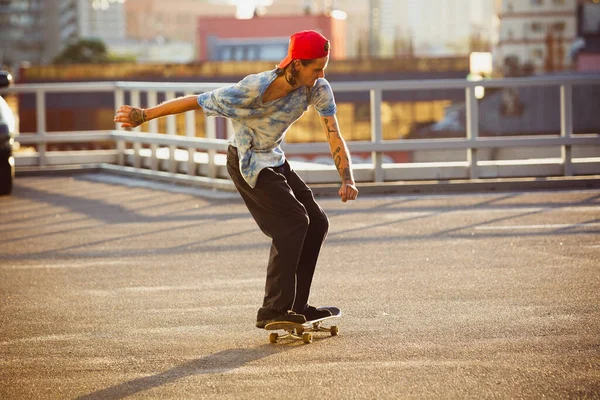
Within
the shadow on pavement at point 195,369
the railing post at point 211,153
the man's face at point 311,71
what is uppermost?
the man's face at point 311,71

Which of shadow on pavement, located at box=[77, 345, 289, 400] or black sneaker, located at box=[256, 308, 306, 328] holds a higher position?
black sneaker, located at box=[256, 308, 306, 328]

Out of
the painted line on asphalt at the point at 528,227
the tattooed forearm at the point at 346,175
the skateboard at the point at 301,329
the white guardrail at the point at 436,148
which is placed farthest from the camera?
the white guardrail at the point at 436,148

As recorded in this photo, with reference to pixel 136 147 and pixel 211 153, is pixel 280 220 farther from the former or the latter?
pixel 136 147

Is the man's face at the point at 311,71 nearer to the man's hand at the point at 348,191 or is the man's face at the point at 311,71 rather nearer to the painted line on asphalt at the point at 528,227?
the man's hand at the point at 348,191

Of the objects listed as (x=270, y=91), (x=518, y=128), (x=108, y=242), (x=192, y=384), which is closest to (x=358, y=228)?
(x=108, y=242)

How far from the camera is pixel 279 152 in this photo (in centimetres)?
707

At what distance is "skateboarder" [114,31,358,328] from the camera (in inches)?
264

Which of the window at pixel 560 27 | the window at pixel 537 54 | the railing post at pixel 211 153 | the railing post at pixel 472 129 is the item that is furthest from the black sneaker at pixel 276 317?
the window at pixel 537 54

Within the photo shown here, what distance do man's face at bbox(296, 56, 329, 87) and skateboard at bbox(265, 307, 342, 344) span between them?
4.43ft

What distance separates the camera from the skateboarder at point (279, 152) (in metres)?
6.70

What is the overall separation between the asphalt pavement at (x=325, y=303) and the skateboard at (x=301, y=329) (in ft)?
0.19

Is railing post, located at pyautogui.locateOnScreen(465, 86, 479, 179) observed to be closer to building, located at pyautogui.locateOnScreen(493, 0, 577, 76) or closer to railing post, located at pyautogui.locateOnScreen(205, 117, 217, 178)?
railing post, located at pyautogui.locateOnScreen(205, 117, 217, 178)

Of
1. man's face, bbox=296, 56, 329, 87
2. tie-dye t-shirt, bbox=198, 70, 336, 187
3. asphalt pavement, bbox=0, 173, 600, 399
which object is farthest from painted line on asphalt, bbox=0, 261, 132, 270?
man's face, bbox=296, 56, 329, 87

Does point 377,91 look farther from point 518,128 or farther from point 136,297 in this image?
point 518,128
